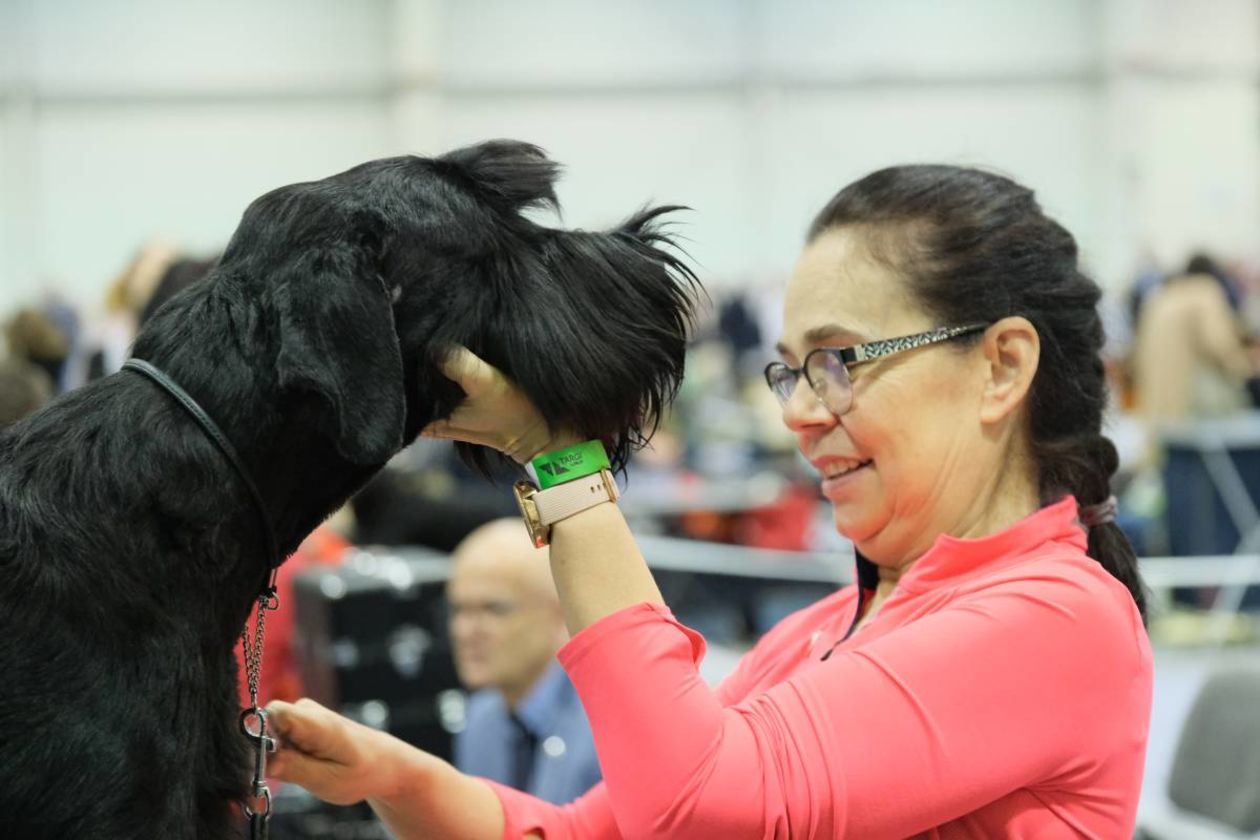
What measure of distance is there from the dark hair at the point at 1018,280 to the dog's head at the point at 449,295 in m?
0.25

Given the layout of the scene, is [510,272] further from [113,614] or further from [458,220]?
[113,614]

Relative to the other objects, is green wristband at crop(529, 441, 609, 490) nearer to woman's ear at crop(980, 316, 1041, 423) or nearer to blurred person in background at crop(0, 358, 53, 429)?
woman's ear at crop(980, 316, 1041, 423)

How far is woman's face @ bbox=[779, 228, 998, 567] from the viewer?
1.56m

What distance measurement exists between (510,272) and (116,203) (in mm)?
16671

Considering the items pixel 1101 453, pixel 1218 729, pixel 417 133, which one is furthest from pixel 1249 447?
pixel 417 133

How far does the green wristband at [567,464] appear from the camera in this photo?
137 cm

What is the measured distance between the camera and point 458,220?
1.38 m

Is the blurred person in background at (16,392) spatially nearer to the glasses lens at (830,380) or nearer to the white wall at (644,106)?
the glasses lens at (830,380)

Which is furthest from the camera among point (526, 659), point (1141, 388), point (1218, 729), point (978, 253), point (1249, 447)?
point (1141, 388)

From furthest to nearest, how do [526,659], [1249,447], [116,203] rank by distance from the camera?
[116,203]
[1249,447]
[526,659]

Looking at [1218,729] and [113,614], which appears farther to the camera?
[1218,729]

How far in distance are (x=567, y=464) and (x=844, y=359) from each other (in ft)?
1.14

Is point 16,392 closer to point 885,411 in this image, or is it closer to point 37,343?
point 885,411

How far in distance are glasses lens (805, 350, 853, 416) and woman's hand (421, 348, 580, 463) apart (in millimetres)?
311
